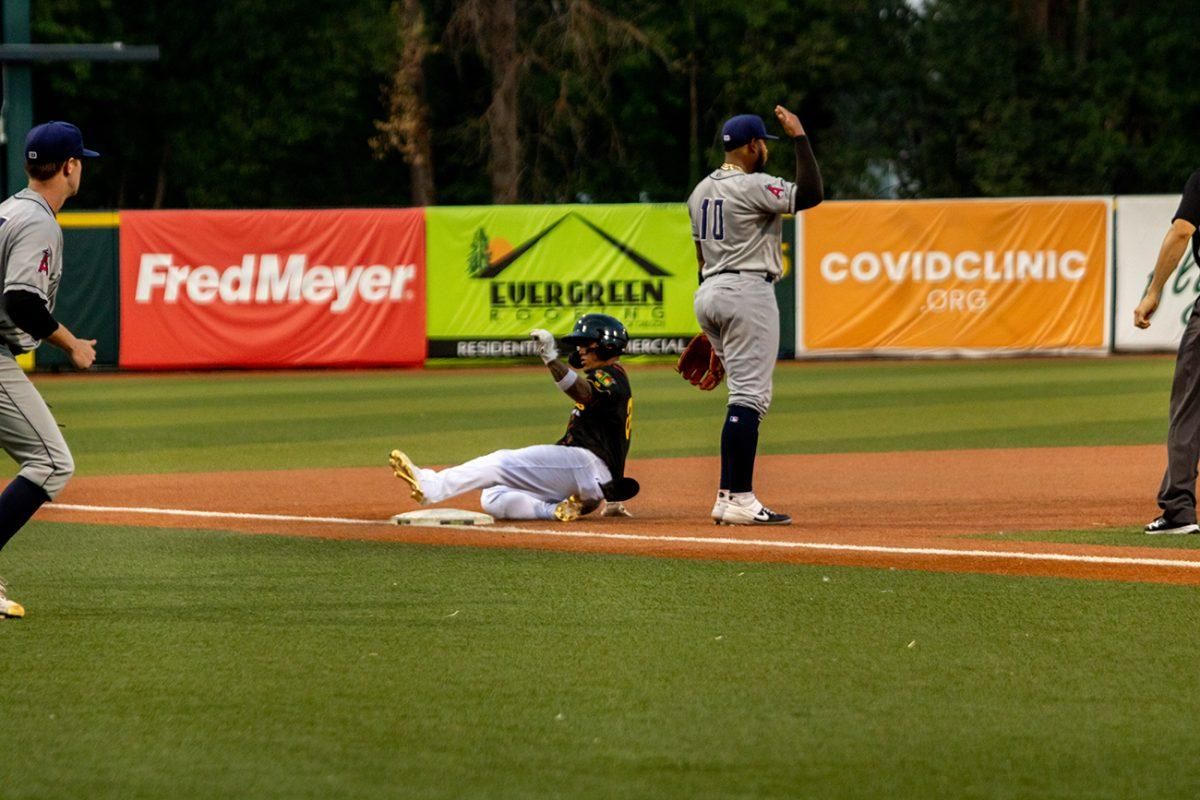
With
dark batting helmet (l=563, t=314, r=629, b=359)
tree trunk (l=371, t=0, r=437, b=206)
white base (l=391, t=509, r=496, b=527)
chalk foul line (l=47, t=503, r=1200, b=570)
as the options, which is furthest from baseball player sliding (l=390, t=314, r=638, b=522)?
tree trunk (l=371, t=0, r=437, b=206)

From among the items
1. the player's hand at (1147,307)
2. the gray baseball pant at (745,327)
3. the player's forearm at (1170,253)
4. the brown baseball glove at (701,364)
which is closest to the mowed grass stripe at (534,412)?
the brown baseball glove at (701,364)

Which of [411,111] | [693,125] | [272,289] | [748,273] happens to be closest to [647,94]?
[693,125]

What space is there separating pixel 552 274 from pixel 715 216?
15739mm

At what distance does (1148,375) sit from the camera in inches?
891

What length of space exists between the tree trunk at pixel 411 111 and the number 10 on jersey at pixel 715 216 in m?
31.9

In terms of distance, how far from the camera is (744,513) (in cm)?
966

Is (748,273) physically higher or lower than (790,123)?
lower

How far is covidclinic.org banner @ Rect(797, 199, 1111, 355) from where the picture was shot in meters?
25.6

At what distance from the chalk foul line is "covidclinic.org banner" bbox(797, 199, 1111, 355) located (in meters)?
15.8

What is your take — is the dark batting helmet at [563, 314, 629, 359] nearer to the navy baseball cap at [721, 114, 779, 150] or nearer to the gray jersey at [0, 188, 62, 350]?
the navy baseball cap at [721, 114, 779, 150]

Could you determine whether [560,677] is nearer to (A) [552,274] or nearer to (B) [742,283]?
(B) [742,283]

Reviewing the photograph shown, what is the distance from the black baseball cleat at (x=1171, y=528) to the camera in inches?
362

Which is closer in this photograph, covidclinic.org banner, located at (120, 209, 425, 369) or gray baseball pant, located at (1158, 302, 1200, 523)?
gray baseball pant, located at (1158, 302, 1200, 523)

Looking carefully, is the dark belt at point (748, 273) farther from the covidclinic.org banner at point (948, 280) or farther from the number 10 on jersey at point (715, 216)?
the covidclinic.org banner at point (948, 280)
